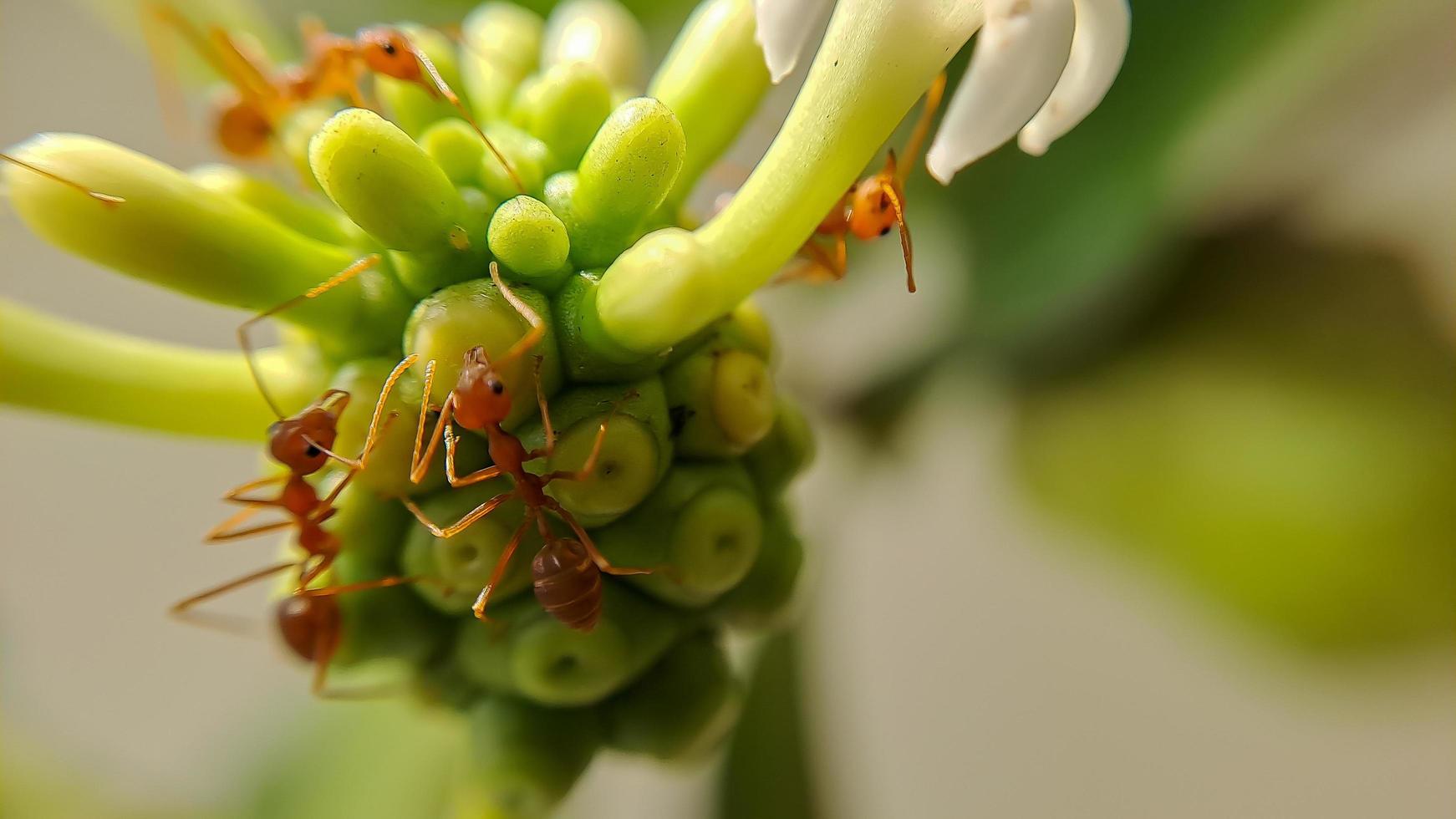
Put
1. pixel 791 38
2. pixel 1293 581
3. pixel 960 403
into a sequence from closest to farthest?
pixel 791 38
pixel 1293 581
pixel 960 403

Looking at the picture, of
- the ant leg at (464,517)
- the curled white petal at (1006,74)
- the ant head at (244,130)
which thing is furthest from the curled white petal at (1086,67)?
the ant head at (244,130)

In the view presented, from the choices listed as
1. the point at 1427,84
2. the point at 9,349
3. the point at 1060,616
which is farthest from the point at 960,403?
the point at 9,349

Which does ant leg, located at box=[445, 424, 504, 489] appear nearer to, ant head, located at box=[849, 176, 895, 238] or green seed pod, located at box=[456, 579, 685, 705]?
green seed pod, located at box=[456, 579, 685, 705]

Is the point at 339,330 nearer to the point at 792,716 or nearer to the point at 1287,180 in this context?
the point at 792,716

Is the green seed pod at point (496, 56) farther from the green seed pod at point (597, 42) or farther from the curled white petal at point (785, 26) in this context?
the curled white petal at point (785, 26)

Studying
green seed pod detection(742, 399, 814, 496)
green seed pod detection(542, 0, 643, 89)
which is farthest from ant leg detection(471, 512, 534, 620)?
green seed pod detection(542, 0, 643, 89)

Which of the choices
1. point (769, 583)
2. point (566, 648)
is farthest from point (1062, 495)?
point (566, 648)

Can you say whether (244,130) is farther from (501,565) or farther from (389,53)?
(501,565)
